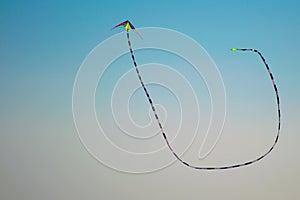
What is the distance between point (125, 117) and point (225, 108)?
42cm

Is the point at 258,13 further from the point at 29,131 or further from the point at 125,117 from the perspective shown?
the point at 29,131

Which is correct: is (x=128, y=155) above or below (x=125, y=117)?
below

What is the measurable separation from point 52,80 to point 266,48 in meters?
0.93

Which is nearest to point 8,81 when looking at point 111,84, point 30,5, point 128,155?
point 30,5

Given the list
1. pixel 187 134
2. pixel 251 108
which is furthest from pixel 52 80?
pixel 251 108

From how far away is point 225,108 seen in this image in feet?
4.77

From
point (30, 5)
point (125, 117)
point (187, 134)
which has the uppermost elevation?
point (30, 5)

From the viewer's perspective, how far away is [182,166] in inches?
57.0

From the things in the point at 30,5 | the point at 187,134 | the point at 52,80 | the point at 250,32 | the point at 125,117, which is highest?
the point at 30,5

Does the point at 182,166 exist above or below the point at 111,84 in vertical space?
below

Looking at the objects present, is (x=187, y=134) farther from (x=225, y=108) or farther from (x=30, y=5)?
(x=30, y=5)

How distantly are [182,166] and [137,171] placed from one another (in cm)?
19

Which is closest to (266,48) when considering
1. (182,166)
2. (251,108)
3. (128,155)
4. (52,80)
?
(251,108)

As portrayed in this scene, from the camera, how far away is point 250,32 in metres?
1.48
